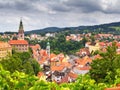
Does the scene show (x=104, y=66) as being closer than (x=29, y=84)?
No

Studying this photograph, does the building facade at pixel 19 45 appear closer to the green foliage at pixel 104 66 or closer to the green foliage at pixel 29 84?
the green foliage at pixel 104 66

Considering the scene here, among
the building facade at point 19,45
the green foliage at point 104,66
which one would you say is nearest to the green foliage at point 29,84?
the green foliage at point 104,66

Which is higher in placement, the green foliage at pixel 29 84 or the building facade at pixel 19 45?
the green foliage at pixel 29 84

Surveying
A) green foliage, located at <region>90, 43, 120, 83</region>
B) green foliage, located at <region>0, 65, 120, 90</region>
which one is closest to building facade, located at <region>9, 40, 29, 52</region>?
green foliage, located at <region>90, 43, 120, 83</region>

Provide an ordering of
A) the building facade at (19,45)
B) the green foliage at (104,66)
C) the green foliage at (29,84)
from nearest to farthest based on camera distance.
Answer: the green foliage at (29,84) < the green foliage at (104,66) < the building facade at (19,45)

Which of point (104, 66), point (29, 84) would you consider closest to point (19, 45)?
point (104, 66)

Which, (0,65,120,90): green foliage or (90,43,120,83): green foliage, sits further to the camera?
(90,43,120,83): green foliage

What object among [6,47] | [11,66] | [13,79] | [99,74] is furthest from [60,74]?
[13,79]

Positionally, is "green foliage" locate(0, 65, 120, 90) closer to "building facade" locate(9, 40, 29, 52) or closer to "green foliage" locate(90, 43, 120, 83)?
"green foliage" locate(90, 43, 120, 83)

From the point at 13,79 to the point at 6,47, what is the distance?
13472cm

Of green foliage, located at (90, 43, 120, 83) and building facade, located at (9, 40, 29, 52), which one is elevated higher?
green foliage, located at (90, 43, 120, 83)

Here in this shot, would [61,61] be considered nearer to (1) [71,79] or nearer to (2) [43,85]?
(1) [71,79]

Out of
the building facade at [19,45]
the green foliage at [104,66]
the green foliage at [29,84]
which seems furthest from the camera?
the building facade at [19,45]

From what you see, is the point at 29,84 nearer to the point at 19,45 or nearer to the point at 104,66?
the point at 104,66
